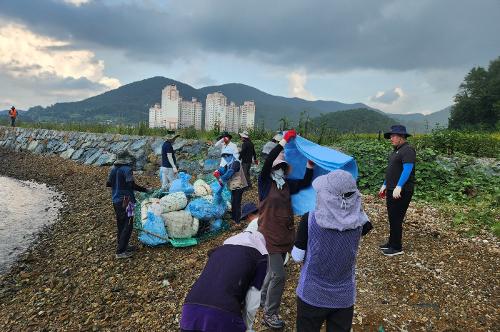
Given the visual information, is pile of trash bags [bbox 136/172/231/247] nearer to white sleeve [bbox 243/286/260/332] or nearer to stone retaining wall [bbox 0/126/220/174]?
white sleeve [bbox 243/286/260/332]

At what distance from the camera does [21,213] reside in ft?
39.6

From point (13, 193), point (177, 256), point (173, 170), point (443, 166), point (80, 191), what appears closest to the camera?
point (177, 256)

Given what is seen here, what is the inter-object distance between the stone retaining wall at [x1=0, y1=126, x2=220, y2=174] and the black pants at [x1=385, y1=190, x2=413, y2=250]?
890cm

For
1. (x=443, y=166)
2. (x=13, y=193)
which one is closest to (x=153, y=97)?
(x=13, y=193)

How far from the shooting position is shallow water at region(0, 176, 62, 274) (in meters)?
8.77

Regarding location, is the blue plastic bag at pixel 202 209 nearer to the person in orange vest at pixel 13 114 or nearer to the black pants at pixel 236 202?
the black pants at pixel 236 202

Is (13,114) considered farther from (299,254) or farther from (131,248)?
(299,254)

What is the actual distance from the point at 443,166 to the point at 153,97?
132 m

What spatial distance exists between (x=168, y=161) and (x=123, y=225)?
295 centimetres

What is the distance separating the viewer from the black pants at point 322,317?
2627 mm

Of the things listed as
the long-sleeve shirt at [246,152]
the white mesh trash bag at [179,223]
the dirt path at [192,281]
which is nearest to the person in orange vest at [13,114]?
the dirt path at [192,281]

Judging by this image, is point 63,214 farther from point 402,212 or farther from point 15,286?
point 402,212

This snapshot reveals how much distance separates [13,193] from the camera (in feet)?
49.3

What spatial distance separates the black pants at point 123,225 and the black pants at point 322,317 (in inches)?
180
